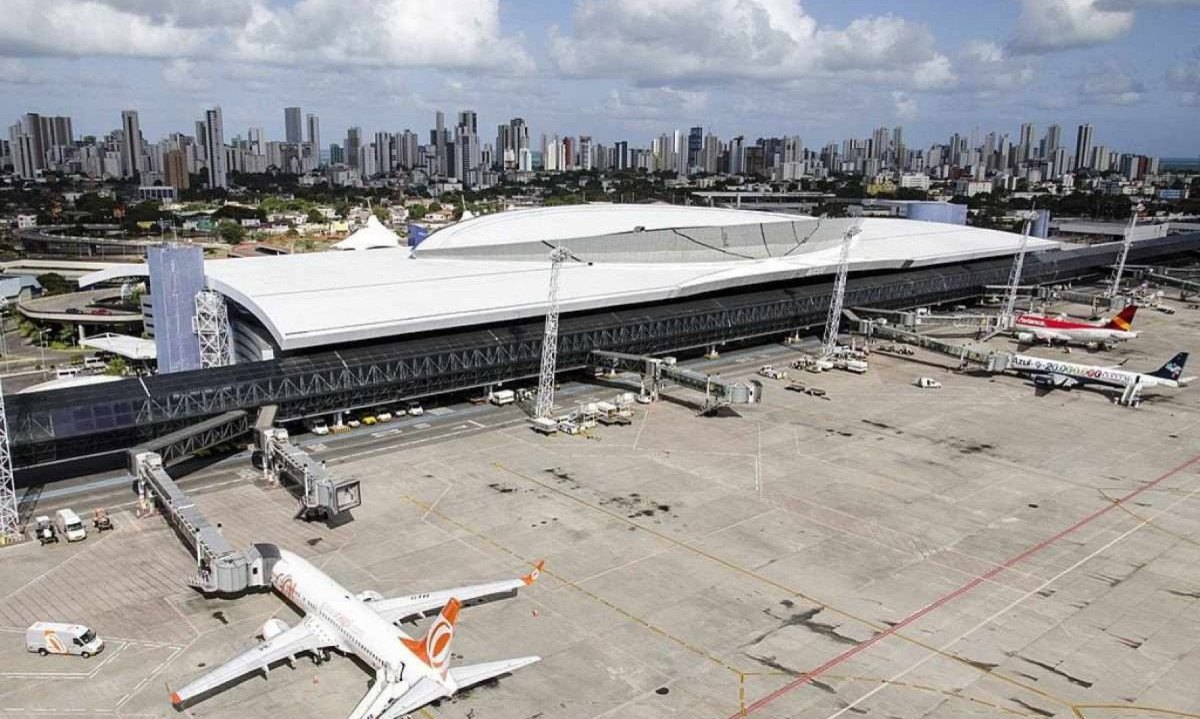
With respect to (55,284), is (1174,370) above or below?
above

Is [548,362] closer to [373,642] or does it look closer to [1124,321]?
[373,642]

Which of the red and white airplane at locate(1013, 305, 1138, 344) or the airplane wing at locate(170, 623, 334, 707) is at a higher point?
the red and white airplane at locate(1013, 305, 1138, 344)

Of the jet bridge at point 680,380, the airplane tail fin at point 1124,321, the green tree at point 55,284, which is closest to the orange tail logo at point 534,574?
the jet bridge at point 680,380

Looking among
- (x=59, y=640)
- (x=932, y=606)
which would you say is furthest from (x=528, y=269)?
(x=59, y=640)

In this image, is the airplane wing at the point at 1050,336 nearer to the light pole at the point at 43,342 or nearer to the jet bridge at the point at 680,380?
the jet bridge at the point at 680,380

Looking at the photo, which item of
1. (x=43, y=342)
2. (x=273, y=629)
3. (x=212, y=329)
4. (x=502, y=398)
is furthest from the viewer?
(x=43, y=342)

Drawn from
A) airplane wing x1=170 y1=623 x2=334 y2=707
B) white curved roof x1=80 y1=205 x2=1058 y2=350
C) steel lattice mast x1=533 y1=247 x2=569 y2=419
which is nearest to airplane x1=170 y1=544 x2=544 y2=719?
airplane wing x1=170 y1=623 x2=334 y2=707

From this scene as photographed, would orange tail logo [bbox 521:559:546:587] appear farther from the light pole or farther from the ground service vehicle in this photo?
the light pole
